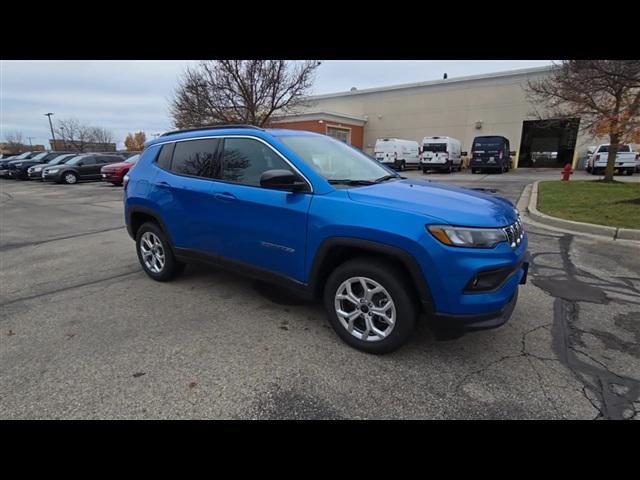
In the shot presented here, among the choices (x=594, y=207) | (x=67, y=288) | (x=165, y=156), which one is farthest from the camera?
(x=594, y=207)

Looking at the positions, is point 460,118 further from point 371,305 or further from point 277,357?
point 277,357

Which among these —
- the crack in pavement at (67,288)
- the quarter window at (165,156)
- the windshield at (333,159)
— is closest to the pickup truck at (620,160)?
the windshield at (333,159)

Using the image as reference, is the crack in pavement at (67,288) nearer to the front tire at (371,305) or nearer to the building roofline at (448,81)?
the front tire at (371,305)

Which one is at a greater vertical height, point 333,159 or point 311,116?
point 311,116

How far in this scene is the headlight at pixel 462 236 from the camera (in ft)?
8.21

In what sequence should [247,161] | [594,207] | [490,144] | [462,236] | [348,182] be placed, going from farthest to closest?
[490,144] < [594,207] < [247,161] < [348,182] < [462,236]

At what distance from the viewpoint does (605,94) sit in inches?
515

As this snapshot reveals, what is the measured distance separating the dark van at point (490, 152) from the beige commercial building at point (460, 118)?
6.86 meters

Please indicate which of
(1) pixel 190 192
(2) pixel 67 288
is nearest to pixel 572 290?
(1) pixel 190 192

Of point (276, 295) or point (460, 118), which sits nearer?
point (276, 295)

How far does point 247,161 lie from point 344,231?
1.36m
